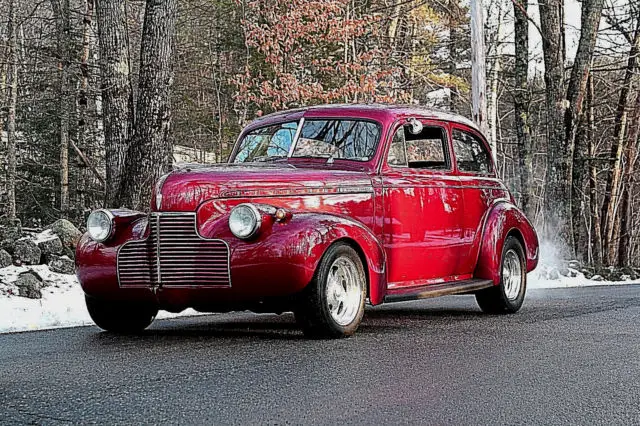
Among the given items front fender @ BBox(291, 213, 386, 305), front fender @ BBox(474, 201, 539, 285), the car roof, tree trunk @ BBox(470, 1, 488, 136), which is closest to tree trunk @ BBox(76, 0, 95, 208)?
tree trunk @ BBox(470, 1, 488, 136)

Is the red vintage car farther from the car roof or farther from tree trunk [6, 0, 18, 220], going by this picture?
tree trunk [6, 0, 18, 220]

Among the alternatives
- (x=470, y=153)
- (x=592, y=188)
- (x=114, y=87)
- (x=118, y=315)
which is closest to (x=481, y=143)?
(x=470, y=153)

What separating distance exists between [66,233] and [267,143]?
6.18 m

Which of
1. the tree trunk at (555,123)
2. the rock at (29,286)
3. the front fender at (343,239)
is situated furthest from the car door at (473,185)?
the tree trunk at (555,123)

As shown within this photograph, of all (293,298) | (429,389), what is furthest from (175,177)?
(429,389)

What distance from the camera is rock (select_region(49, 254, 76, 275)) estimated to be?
40.7 ft

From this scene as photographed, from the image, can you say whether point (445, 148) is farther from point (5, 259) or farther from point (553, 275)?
point (553, 275)

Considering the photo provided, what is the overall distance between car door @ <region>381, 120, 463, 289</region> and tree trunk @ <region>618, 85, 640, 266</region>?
23242mm

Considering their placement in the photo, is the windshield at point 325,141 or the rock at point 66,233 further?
the rock at point 66,233

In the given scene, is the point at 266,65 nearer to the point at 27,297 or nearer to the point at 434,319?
the point at 27,297

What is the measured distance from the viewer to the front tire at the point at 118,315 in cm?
753

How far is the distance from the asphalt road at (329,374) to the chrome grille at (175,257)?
0.48m

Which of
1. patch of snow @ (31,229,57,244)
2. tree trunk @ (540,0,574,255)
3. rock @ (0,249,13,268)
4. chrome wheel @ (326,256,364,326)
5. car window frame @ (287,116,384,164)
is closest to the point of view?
chrome wheel @ (326,256,364,326)

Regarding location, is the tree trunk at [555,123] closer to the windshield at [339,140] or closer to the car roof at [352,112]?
the car roof at [352,112]
